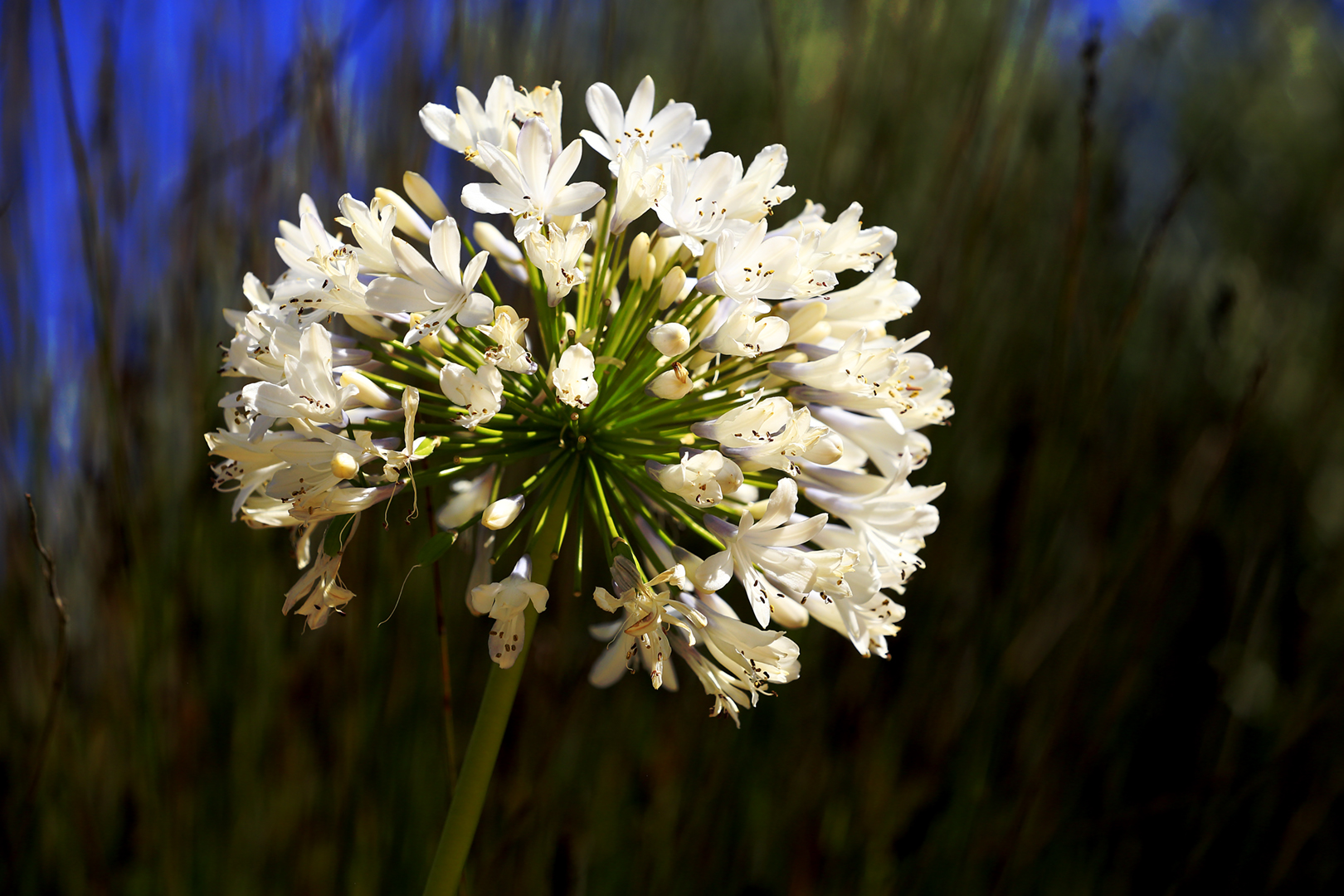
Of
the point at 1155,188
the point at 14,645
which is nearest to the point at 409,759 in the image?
the point at 14,645

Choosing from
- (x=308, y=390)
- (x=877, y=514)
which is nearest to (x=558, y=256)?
(x=308, y=390)

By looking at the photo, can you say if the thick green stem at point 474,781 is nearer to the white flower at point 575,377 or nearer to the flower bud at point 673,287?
the white flower at point 575,377

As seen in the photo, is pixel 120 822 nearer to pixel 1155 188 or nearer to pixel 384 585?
pixel 384 585

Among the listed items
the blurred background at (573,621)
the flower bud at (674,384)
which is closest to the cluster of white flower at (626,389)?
the flower bud at (674,384)

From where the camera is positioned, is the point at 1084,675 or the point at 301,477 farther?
the point at 1084,675

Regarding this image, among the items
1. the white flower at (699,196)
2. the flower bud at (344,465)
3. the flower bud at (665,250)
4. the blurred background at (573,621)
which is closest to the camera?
the flower bud at (344,465)

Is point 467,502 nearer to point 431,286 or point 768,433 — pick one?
point 431,286
